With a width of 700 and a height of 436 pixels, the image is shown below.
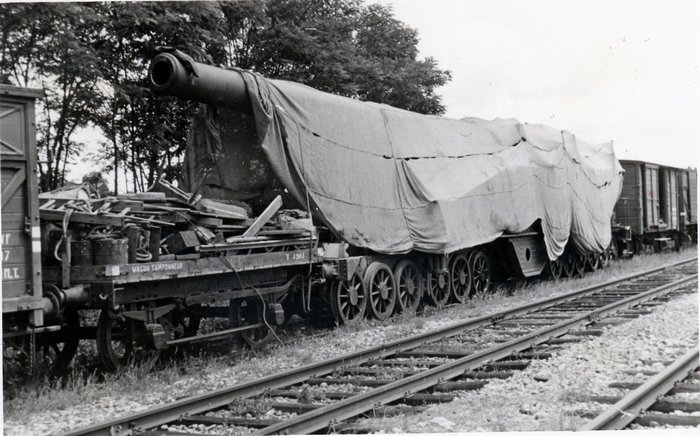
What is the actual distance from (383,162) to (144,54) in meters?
5.05

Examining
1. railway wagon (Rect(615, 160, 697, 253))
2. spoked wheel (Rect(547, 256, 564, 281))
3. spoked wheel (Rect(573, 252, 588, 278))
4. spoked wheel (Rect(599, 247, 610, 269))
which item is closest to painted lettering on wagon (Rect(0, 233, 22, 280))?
spoked wheel (Rect(547, 256, 564, 281))

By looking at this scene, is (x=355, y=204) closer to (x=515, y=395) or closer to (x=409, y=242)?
(x=409, y=242)

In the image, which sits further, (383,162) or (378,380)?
(383,162)

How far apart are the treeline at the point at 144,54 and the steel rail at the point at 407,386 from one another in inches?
221

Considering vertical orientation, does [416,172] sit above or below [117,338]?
above

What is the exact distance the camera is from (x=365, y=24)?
18.5m

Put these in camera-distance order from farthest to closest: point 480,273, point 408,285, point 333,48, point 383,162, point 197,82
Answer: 1. point 333,48
2. point 480,273
3. point 408,285
4. point 383,162
5. point 197,82

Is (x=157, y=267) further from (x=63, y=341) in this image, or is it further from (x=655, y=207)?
(x=655, y=207)

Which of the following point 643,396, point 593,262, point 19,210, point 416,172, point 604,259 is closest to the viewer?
point 643,396

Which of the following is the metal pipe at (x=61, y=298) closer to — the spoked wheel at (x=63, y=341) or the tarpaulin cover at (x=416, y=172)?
the spoked wheel at (x=63, y=341)

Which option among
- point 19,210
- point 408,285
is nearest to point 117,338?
point 19,210

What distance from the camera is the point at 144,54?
13.3 metres

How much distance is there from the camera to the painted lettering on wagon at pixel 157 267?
722cm

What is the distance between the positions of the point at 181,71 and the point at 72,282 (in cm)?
317
